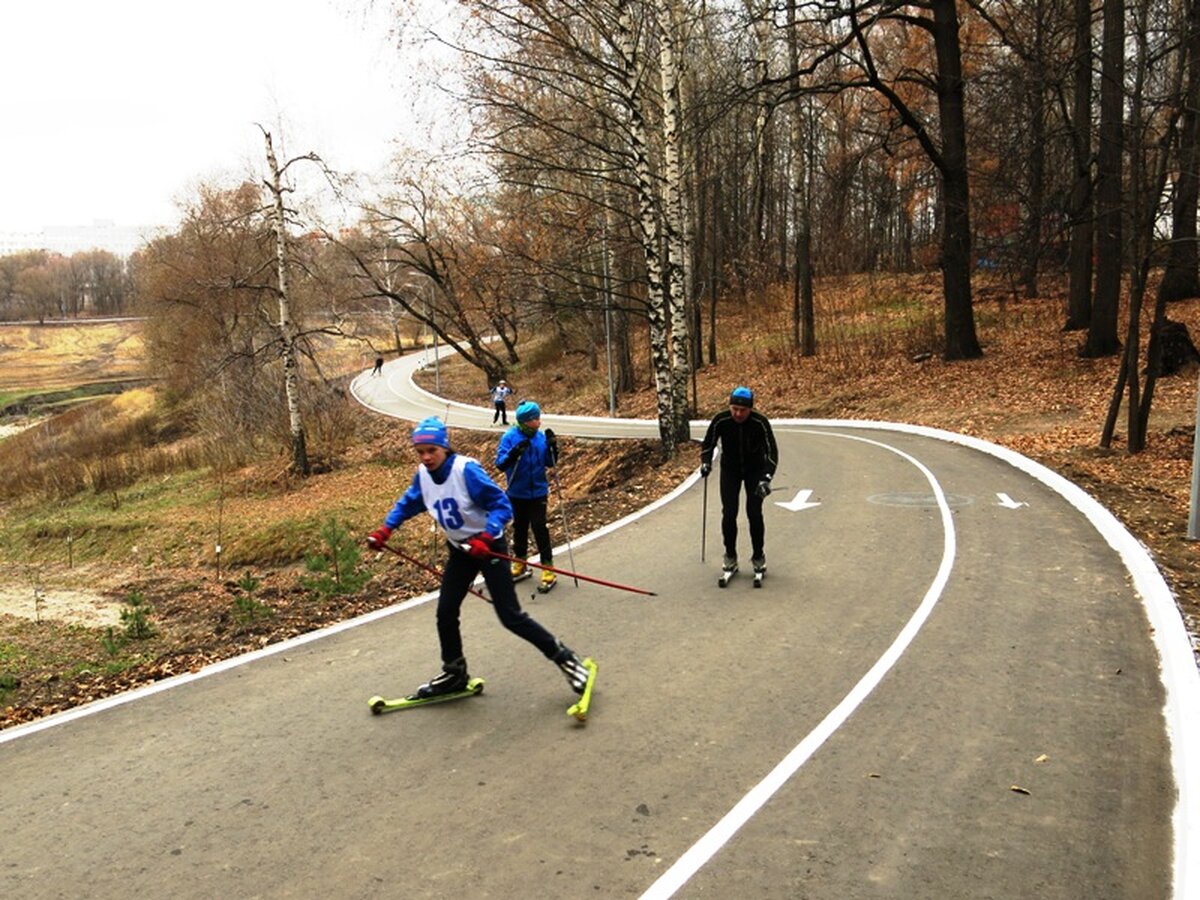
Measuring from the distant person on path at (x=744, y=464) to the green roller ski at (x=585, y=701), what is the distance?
111 inches

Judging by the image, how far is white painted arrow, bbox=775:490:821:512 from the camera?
12031mm

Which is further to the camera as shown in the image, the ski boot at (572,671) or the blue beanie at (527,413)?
the blue beanie at (527,413)

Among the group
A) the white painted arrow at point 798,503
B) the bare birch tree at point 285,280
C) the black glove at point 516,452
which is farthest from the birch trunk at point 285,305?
the black glove at point 516,452

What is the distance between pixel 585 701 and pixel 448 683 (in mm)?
1026

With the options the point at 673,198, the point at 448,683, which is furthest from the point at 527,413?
the point at 673,198

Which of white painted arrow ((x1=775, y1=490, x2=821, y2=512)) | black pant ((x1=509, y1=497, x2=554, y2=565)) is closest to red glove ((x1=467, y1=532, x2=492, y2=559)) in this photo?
black pant ((x1=509, y1=497, x2=554, y2=565))

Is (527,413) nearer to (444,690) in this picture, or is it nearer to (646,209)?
(444,690)

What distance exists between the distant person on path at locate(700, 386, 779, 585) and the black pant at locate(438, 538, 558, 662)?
314 cm

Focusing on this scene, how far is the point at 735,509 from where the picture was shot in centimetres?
835

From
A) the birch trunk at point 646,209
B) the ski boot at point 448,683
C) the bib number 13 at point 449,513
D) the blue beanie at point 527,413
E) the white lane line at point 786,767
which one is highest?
the birch trunk at point 646,209

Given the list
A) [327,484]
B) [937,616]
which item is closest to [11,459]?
[327,484]

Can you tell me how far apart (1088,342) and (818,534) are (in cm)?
1814

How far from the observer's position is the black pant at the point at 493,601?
5.63 m

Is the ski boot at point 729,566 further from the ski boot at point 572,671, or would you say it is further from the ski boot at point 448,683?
the ski boot at point 448,683
